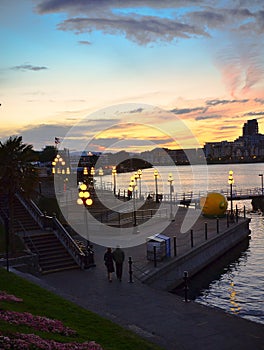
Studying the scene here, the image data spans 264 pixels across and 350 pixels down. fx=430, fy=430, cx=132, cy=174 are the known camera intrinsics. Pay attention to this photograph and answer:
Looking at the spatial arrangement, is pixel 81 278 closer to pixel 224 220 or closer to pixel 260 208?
pixel 224 220

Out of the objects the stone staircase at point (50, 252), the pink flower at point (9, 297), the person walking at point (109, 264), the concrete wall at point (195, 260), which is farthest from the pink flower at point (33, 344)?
the stone staircase at point (50, 252)

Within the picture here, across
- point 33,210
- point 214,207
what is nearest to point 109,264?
point 33,210

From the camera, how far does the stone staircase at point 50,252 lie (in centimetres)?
2155

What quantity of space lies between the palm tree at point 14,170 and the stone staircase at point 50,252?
1.41m

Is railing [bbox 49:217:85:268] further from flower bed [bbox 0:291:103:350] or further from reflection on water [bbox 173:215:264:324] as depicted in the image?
flower bed [bbox 0:291:103:350]

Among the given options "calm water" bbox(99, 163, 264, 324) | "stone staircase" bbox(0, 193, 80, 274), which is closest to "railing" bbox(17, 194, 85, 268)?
"stone staircase" bbox(0, 193, 80, 274)

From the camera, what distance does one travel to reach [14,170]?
2294 cm

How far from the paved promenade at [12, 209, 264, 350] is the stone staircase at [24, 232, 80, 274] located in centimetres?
129

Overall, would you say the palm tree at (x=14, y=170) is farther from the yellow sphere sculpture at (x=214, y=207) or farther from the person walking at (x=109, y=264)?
the yellow sphere sculpture at (x=214, y=207)

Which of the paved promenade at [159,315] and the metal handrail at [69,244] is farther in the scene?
the metal handrail at [69,244]

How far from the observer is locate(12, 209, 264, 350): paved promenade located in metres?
12.2

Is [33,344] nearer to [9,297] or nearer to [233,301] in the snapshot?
[9,297]

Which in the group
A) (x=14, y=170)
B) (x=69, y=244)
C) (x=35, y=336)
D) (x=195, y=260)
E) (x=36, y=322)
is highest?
(x=14, y=170)

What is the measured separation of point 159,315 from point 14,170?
12.1m
